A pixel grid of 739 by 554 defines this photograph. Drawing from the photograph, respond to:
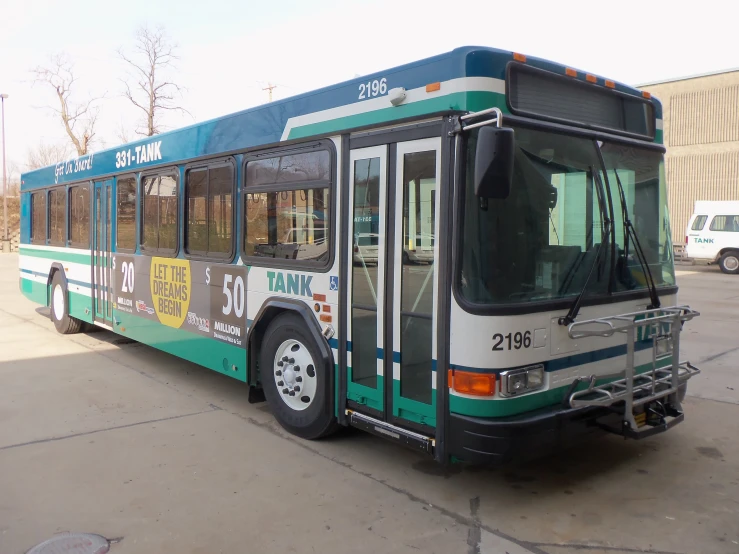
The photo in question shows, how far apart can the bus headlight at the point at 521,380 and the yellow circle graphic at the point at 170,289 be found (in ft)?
13.7

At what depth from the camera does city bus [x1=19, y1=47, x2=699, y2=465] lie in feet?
13.0

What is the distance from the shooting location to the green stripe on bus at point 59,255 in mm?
9712

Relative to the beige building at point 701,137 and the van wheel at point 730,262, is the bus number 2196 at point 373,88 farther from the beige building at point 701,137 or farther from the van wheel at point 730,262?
the beige building at point 701,137

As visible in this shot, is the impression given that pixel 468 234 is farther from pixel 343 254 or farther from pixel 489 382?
pixel 343 254

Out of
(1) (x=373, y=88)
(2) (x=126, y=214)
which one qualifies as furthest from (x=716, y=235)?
(1) (x=373, y=88)

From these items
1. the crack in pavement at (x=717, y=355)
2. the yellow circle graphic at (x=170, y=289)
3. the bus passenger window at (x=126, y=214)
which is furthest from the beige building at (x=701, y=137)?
the yellow circle graphic at (x=170, y=289)

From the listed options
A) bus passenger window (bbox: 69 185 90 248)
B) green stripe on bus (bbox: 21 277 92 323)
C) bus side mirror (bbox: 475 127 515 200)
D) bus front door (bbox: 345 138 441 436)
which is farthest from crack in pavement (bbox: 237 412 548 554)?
bus passenger window (bbox: 69 185 90 248)

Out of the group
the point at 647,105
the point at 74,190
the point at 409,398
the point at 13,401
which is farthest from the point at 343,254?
the point at 74,190

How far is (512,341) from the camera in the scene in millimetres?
3955

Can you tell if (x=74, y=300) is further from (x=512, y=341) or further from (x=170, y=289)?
(x=512, y=341)

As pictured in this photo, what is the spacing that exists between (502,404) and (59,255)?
350 inches

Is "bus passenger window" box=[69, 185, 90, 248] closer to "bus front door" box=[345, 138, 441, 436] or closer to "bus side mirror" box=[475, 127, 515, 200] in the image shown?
"bus front door" box=[345, 138, 441, 436]

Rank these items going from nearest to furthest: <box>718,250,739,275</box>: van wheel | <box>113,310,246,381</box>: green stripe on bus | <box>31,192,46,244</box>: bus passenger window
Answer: <box>113,310,246,381</box>: green stripe on bus, <box>31,192,46,244</box>: bus passenger window, <box>718,250,739,275</box>: van wheel

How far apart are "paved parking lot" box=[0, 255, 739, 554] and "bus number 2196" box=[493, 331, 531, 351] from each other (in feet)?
3.63
